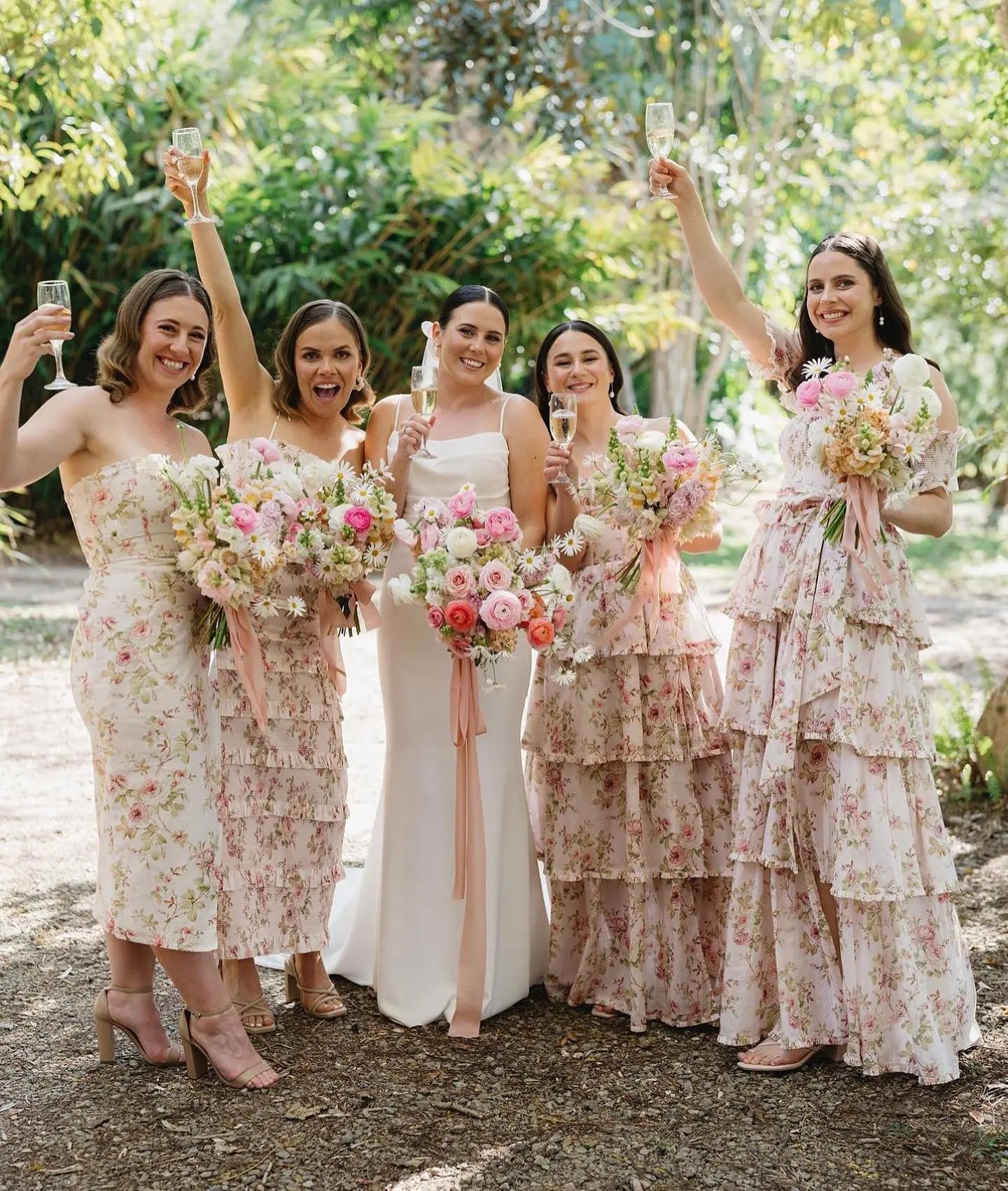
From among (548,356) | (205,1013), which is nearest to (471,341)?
(548,356)

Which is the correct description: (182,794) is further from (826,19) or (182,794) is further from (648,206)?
(648,206)

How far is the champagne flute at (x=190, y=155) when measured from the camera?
3.93 meters

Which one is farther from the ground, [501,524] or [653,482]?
[653,482]

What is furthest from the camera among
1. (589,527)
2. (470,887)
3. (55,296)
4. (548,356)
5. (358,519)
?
(548,356)

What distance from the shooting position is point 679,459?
4004 mm

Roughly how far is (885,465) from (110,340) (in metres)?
2.32

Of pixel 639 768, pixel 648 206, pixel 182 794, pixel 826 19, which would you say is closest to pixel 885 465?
pixel 639 768

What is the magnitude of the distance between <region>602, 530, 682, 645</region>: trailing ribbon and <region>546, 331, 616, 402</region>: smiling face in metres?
0.64

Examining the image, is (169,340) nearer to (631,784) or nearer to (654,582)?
(654,582)

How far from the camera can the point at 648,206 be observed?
14.7m

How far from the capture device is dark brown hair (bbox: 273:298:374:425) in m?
4.29

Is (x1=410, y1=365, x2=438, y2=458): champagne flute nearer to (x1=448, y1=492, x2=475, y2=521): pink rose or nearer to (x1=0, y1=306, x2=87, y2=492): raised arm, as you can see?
(x1=448, y1=492, x2=475, y2=521): pink rose

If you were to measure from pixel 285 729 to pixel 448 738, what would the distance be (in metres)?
0.58

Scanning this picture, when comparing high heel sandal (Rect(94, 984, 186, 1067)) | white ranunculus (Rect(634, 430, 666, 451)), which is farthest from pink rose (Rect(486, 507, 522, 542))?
high heel sandal (Rect(94, 984, 186, 1067))
